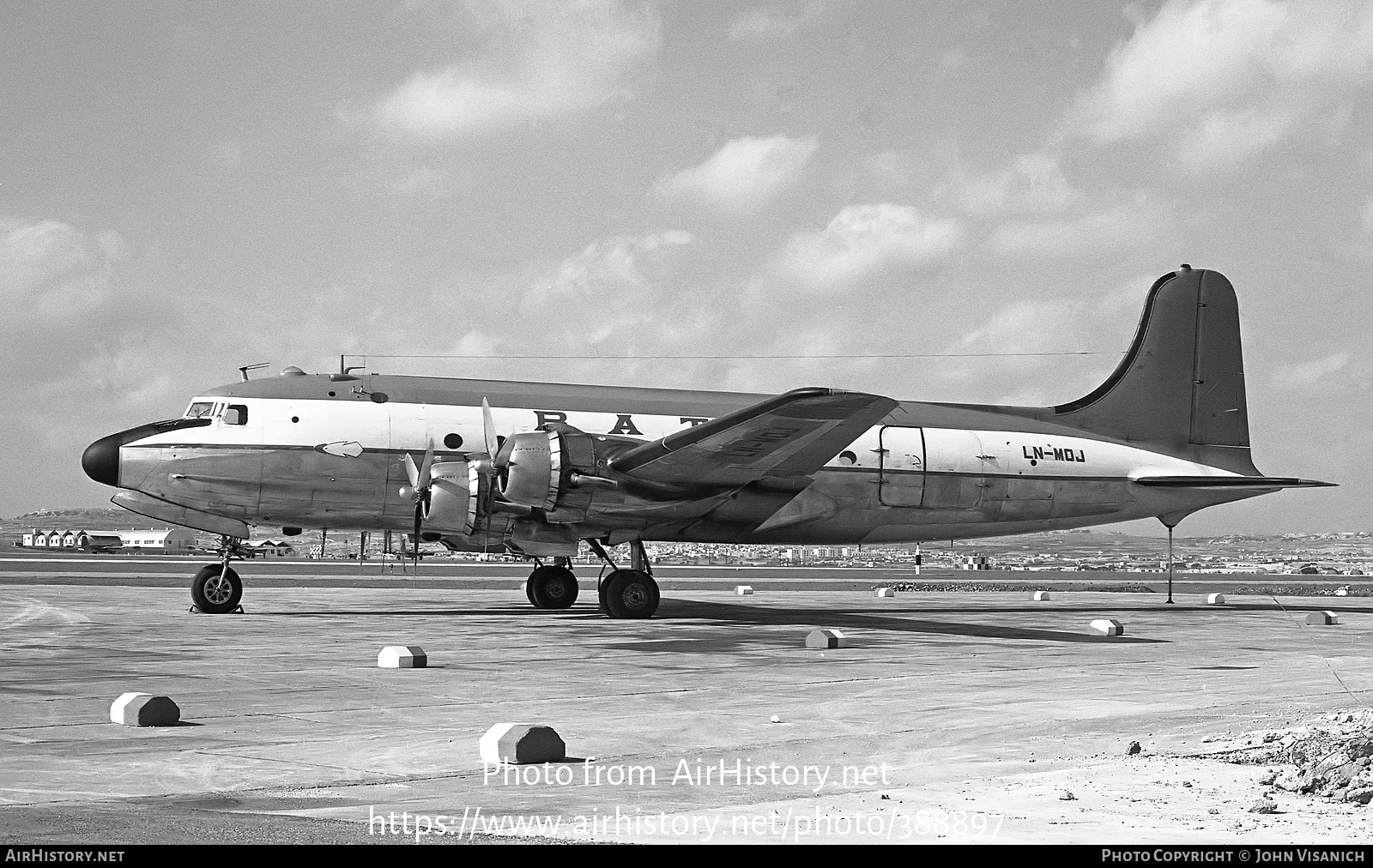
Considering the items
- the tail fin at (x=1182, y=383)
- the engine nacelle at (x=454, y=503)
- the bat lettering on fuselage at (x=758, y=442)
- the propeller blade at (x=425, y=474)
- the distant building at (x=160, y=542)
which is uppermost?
the tail fin at (x=1182, y=383)

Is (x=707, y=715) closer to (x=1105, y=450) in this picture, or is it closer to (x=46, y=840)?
(x=46, y=840)

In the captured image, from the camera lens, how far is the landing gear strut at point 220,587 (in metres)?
23.0

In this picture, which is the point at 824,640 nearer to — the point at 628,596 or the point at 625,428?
the point at 628,596

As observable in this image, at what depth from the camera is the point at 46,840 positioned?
18.3 ft

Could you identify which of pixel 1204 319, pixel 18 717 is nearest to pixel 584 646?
pixel 18 717

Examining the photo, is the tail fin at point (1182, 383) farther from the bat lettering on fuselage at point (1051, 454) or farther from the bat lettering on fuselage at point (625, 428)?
the bat lettering on fuselage at point (625, 428)

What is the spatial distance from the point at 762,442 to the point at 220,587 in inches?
406

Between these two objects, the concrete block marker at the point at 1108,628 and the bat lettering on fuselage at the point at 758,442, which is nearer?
the concrete block marker at the point at 1108,628

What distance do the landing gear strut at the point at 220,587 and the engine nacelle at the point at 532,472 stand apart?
5.92 meters

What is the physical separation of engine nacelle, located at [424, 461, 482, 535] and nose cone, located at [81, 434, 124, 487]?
19.7 feet

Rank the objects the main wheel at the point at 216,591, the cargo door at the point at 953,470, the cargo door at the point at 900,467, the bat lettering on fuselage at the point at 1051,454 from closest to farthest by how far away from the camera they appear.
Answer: the main wheel at the point at 216,591 < the cargo door at the point at 900,467 < the cargo door at the point at 953,470 < the bat lettering on fuselage at the point at 1051,454

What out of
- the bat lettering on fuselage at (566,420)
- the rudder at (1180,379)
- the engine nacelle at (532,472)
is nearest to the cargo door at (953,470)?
the rudder at (1180,379)

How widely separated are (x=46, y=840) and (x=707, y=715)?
5.96 meters

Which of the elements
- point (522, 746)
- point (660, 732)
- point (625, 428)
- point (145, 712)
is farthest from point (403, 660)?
point (625, 428)
